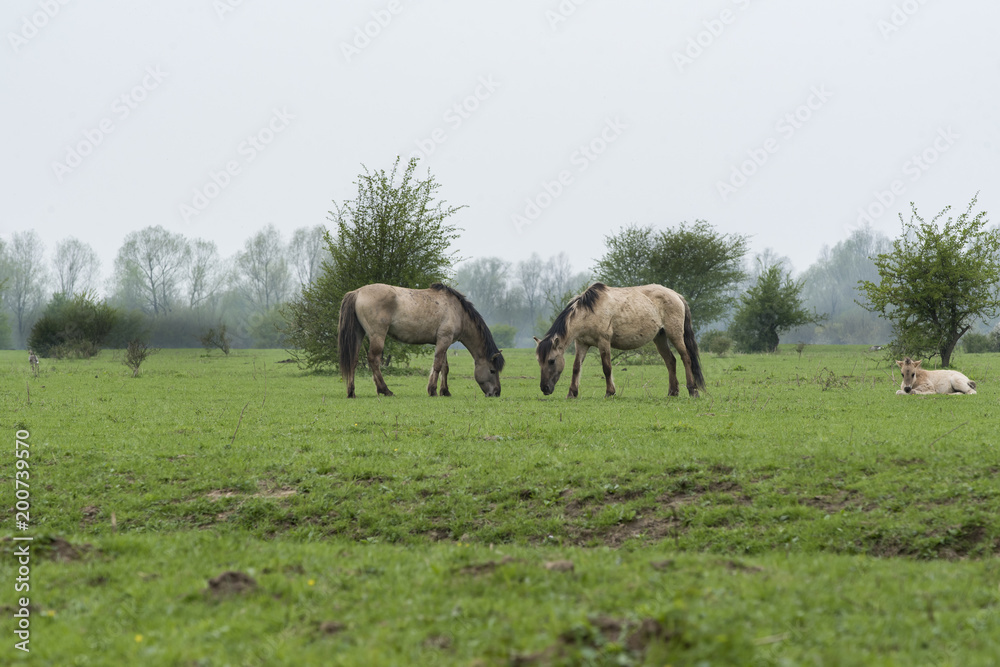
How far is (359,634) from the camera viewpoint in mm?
3965

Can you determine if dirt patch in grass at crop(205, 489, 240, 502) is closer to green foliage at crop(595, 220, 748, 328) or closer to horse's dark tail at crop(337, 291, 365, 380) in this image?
horse's dark tail at crop(337, 291, 365, 380)

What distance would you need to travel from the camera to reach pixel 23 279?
267 ft

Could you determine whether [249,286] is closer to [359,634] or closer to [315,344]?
[315,344]

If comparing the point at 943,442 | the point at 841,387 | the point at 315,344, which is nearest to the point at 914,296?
the point at 841,387

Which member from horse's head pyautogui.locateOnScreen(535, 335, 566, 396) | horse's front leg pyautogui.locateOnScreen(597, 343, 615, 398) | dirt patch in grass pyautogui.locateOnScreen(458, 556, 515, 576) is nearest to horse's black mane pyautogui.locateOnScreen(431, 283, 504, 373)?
horse's head pyautogui.locateOnScreen(535, 335, 566, 396)

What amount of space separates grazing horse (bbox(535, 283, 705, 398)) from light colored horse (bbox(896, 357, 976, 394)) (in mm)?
4594

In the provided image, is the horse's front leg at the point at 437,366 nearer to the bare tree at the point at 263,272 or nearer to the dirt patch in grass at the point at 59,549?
the dirt patch in grass at the point at 59,549

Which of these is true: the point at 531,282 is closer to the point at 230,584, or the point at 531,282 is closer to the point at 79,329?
the point at 79,329

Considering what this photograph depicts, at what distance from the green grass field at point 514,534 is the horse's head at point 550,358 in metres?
2.50

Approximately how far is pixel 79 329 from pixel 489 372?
37.0 m

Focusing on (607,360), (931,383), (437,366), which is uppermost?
(607,360)

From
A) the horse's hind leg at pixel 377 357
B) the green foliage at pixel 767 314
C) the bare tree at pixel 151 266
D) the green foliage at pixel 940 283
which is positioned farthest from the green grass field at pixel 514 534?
the bare tree at pixel 151 266

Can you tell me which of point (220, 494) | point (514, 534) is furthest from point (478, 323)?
point (514, 534)

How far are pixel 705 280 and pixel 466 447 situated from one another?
133 ft
